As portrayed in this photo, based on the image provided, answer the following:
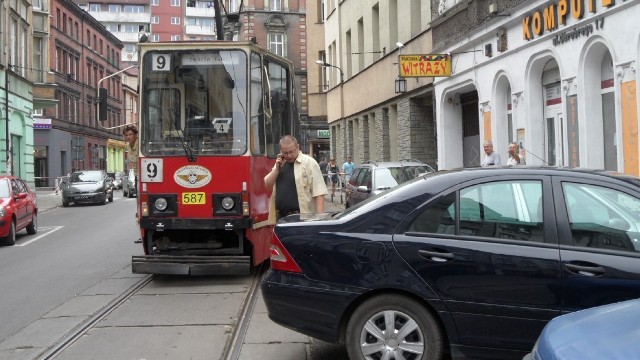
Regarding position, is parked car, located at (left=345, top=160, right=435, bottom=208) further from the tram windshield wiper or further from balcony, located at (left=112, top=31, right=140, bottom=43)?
balcony, located at (left=112, top=31, right=140, bottom=43)

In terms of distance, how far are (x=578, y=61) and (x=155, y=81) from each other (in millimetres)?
8216

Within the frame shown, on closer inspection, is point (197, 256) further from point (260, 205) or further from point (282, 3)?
point (282, 3)

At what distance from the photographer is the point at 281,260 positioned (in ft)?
17.1

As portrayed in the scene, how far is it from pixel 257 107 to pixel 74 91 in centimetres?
5522

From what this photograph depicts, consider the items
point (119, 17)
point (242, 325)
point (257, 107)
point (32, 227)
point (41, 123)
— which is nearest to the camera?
point (242, 325)

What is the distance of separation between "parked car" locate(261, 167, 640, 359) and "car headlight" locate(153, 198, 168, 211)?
14.5 ft

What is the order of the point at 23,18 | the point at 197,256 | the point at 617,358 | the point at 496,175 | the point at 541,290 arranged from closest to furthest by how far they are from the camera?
the point at 617,358 < the point at 541,290 < the point at 496,175 < the point at 197,256 < the point at 23,18

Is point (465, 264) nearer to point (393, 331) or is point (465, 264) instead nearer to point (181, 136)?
point (393, 331)

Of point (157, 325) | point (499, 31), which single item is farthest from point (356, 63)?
point (157, 325)

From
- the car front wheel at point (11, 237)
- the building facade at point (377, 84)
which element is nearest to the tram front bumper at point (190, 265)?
the car front wheel at point (11, 237)

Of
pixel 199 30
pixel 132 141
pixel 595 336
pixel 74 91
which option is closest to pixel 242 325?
pixel 132 141

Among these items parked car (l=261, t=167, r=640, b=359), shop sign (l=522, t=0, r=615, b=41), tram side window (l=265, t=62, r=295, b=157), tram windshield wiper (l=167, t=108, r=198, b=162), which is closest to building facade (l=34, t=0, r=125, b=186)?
shop sign (l=522, t=0, r=615, b=41)

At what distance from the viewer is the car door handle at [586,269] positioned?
4551 mm

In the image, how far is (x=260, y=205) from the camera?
9.55 m
